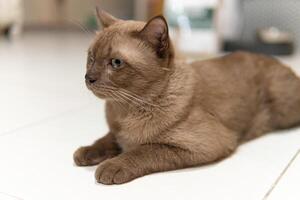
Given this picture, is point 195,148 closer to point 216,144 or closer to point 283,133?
point 216,144

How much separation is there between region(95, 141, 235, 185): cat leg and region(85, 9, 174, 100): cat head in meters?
0.14

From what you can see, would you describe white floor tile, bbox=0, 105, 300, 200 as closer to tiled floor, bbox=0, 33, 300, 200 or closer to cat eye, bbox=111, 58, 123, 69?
tiled floor, bbox=0, 33, 300, 200

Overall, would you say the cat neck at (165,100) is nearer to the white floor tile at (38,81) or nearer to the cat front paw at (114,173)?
the cat front paw at (114,173)

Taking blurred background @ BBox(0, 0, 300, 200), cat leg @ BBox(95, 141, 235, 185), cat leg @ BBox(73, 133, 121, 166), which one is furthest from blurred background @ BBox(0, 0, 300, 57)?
cat leg @ BBox(95, 141, 235, 185)

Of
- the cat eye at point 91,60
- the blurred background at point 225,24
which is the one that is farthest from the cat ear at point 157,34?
the blurred background at point 225,24

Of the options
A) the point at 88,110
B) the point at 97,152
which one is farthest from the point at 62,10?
the point at 97,152

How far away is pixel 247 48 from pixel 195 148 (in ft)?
7.46

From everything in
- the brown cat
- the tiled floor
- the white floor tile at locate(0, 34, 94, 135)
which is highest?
the brown cat

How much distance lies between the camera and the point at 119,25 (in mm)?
1073

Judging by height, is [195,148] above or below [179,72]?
below

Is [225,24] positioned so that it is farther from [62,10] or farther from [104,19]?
[104,19]

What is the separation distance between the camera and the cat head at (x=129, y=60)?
99cm

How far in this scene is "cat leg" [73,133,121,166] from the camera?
1.08 meters

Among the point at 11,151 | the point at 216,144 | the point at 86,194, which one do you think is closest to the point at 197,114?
the point at 216,144
